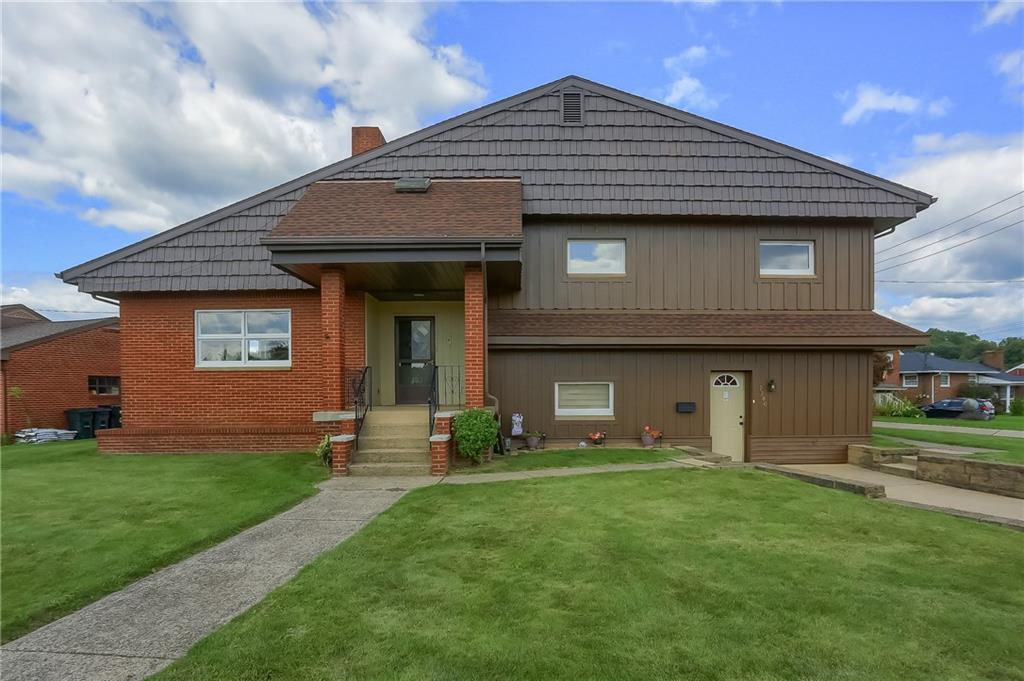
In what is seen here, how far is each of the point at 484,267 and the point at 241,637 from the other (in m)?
6.63

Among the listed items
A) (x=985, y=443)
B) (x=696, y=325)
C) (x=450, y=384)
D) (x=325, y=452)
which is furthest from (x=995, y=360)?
(x=325, y=452)

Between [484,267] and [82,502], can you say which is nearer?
[82,502]

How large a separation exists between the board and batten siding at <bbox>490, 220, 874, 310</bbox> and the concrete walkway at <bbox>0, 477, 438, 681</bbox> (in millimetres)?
6851

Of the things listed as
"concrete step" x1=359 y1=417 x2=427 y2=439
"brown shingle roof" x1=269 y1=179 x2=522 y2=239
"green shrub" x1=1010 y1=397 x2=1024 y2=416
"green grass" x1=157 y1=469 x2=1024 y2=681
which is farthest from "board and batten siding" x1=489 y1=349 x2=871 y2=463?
"green shrub" x1=1010 y1=397 x2=1024 y2=416

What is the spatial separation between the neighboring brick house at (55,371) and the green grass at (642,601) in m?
19.5

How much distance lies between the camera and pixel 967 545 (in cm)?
490

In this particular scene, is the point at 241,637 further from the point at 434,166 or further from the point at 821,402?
the point at 821,402

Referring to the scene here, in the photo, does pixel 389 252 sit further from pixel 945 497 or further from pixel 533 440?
pixel 945 497

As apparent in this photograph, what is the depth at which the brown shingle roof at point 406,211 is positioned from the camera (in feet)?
28.3

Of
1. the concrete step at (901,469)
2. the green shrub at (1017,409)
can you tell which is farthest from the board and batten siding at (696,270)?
the green shrub at (1017,409)

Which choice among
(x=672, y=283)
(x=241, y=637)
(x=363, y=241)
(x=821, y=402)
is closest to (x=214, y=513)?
(x=241, y=637)

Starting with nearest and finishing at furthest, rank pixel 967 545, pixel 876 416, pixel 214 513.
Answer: pixel 967 545
pixel 214 513
pixel 876 416

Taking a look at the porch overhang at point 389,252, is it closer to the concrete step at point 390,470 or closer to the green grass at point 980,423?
the concrete step at point 390,470

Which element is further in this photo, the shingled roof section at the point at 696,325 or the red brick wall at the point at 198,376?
the red brick wall at the point at 198,376
